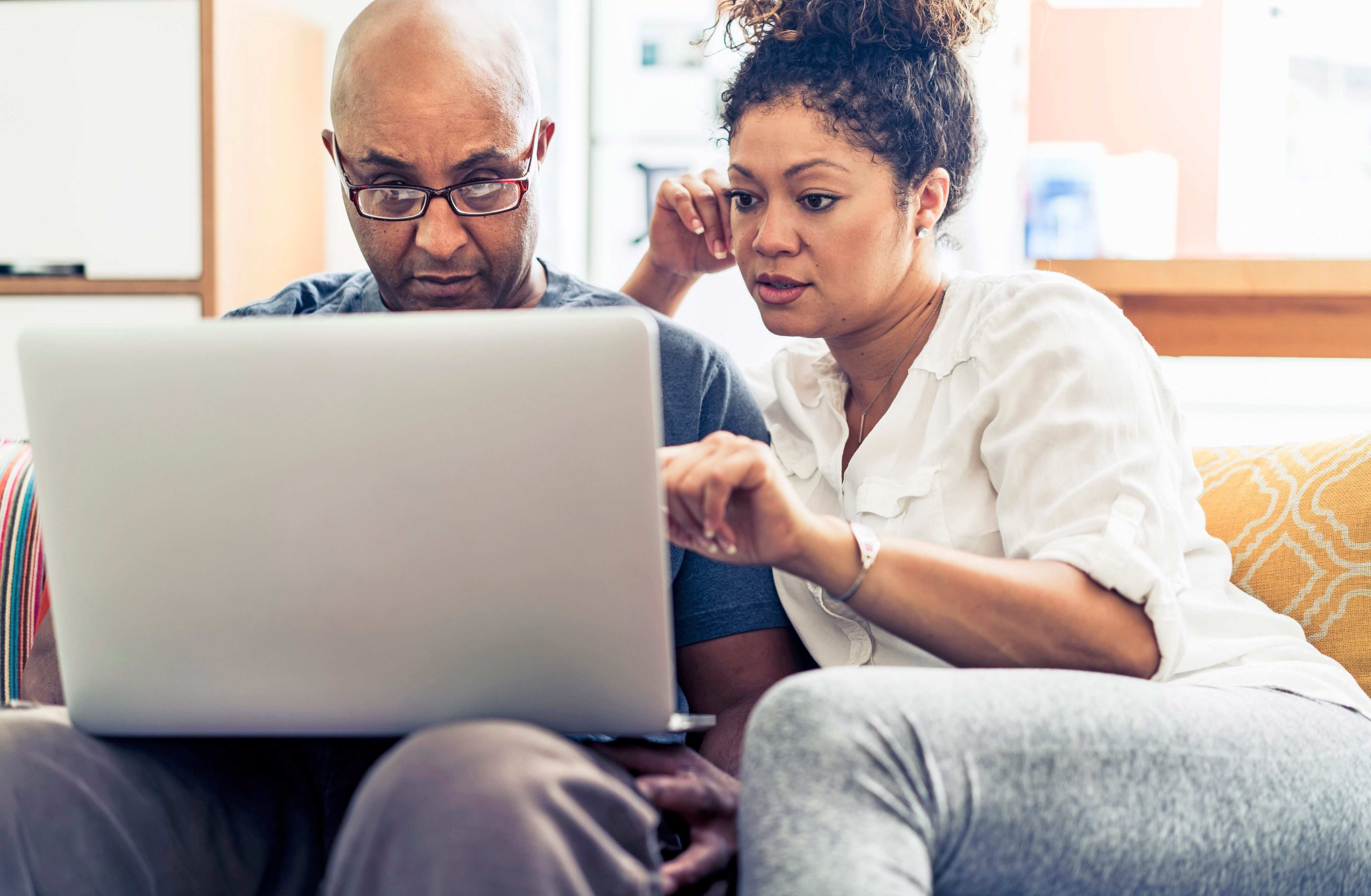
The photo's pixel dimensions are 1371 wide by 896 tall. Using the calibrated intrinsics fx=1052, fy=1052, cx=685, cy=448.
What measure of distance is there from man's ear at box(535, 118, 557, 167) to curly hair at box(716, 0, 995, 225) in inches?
10.0

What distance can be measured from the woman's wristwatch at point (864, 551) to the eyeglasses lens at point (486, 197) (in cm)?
61

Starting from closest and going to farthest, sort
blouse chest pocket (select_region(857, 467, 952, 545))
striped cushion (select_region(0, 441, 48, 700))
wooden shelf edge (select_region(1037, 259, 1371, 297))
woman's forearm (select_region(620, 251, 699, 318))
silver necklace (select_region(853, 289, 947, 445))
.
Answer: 1. blouse chest pocket (select_region(857, 467, 952, 545))
2. silver necklace (select_region(853, 289, 947, 445))
3. striped cushion (select_region(0, 441, 48, 700))
4. woman's forearm (select_region(620, 251, 699, 318))
5. wooden shelf edge (select_region(1037, 259, 1371, 297))

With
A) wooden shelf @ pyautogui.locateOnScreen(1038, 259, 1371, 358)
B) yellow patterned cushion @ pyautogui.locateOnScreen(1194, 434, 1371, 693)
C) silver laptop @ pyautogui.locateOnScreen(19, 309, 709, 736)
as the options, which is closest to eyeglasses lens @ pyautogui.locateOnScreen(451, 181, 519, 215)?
silver laptop @ pyautogui.locateOnScreen(19, 309, 709, 736)

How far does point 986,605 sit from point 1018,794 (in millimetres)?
180

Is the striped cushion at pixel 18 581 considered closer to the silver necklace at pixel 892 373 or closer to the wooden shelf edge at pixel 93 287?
the wooden shelf edge at pixel 93 287

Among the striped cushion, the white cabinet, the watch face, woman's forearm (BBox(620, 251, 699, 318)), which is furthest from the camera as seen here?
the white cabinet

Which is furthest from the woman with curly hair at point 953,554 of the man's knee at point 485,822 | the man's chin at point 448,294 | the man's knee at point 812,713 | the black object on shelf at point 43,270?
the black object on shelf at point 43,270

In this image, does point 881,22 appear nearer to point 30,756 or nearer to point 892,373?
point 892,373

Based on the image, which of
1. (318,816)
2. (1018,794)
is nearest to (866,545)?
(1018,794)

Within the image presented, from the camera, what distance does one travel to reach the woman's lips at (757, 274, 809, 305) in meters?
1.09

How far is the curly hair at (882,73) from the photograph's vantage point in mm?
1063

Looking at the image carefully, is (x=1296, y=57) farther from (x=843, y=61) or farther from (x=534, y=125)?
(x=534, y=125)

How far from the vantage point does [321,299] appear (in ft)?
4.38

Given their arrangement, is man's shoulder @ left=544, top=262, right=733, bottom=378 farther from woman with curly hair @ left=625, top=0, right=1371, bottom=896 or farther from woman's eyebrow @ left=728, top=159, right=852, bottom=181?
woman's eyebrow @ left=728, top=159, right=852, bottom=181
